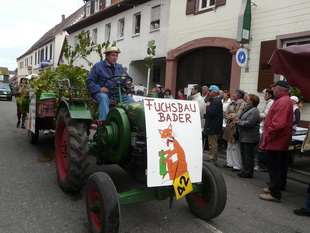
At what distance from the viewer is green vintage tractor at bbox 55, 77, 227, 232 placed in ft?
9.13

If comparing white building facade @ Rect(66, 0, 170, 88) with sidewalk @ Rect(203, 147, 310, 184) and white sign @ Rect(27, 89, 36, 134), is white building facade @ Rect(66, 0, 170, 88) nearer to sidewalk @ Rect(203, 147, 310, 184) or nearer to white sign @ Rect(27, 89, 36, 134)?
sidewalk @ Rect(203, 147, 310, 184)

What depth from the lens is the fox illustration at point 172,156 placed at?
2.93 metres

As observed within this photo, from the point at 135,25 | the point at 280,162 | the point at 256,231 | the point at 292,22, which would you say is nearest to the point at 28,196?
the point at 256,231

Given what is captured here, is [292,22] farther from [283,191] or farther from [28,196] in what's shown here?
[28,196]

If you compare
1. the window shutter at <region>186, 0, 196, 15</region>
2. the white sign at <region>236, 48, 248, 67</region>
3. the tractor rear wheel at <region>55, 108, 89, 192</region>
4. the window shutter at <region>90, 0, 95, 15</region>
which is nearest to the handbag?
the tractor rear wheel at <region>55, 108, 89, 192</region>

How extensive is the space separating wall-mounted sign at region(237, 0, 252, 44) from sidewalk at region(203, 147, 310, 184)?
389 centimetres

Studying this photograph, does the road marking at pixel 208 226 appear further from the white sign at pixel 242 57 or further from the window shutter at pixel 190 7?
the window shutter at pixel 190 7

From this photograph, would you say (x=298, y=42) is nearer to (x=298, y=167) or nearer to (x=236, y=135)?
(x=298, y=167)

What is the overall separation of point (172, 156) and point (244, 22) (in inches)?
320

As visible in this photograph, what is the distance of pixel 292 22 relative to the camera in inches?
349

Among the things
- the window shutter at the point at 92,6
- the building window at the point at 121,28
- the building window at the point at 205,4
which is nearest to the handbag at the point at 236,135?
the building window at the point at 205,4

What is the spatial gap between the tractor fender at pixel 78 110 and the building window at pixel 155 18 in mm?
11612

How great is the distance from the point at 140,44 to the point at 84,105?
12830 mm

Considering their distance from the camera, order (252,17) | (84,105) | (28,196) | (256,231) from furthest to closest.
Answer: (252,17)
(84,105)
(28,196)
(256,231)
